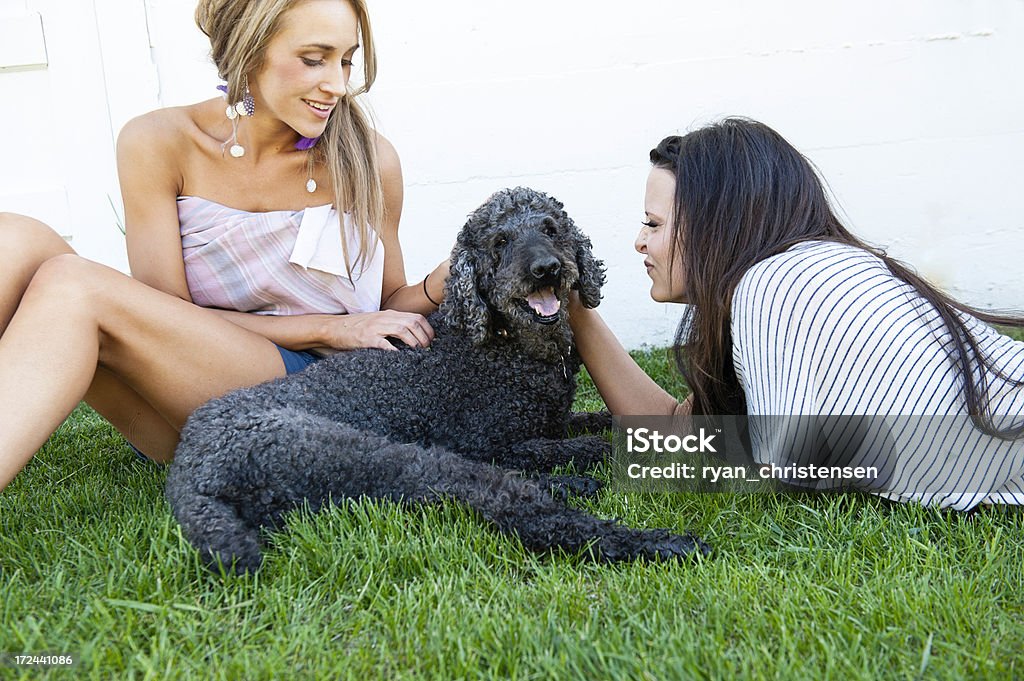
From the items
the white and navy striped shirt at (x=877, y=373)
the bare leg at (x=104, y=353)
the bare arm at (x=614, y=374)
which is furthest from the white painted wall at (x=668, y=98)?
the white and navy striped shirt at (x=877, y=373)

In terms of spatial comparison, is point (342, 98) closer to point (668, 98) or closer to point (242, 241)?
point (242, 241)

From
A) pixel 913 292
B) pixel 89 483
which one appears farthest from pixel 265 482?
pixel 913 292

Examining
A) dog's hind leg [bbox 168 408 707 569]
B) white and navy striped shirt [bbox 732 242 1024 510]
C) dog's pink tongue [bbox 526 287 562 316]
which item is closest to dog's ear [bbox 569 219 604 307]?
dog's pink tongue [bbox 526 287 562 316]

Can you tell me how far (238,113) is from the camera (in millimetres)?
2945

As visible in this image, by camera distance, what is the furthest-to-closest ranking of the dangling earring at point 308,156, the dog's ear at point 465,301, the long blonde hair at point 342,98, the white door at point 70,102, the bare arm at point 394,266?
the white door at point 70,102, the bare arm at point 394,266, the dangling earring at point 308,156, the dog's ear at point 465,301, the long blonde hair at point 342,98

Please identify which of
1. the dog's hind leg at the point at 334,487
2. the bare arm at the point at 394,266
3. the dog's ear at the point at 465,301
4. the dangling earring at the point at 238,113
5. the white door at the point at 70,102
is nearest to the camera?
the dog's hind leg at the point at 334,487

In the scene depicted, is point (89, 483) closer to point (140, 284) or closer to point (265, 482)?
point (140, 284)

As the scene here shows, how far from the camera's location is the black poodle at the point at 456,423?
84.7 inches

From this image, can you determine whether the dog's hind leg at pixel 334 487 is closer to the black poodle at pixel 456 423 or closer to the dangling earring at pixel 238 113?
the black poodle at pixel 456 423

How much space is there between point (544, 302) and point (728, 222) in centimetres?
60

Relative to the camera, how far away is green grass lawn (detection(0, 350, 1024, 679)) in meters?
1.66

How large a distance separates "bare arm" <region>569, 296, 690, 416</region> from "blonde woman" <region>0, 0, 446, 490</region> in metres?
0.53

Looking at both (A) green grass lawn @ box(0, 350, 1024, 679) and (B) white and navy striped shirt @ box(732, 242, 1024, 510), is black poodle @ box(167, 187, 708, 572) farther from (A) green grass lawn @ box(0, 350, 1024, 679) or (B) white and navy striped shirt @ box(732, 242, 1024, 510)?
(B) white and navy striped shirt @ box(732, 242, 1024, 510)

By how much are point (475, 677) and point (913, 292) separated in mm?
1465
